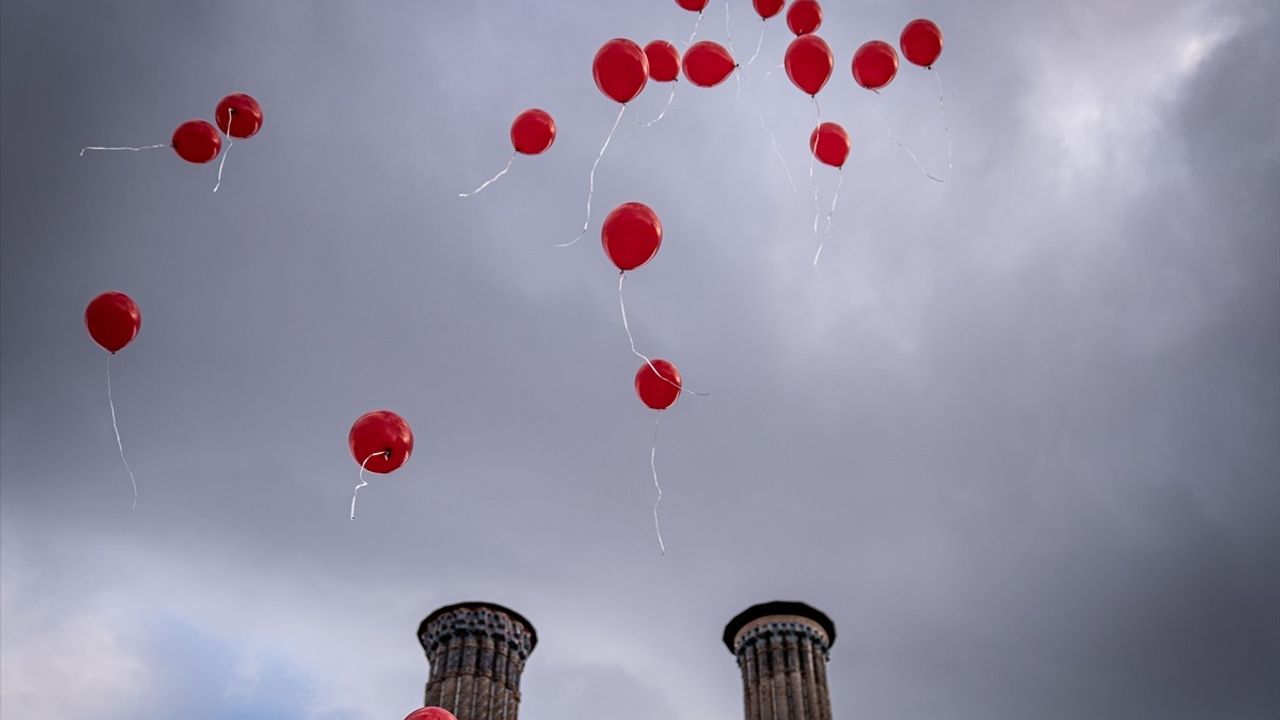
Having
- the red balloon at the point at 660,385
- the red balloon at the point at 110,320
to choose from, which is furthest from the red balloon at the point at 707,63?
the red balloon at the point at 110,320

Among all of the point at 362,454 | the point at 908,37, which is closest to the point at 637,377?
the point at 362,454

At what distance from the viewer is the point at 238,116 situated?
9.70 metres

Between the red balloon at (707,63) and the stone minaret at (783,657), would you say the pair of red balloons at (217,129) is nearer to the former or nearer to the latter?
the red balloon at (707,63)

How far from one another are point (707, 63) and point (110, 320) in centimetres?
620

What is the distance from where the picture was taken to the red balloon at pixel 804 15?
32.5 ft

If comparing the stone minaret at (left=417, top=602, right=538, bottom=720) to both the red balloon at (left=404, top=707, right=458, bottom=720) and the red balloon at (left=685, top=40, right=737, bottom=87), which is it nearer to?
the red balloon at (left=404, top=707, right=458, bottom=720)

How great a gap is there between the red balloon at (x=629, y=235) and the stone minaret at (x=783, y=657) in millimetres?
31157

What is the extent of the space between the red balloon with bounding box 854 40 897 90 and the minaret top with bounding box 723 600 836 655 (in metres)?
31.6

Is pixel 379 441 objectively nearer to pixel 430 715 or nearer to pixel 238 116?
pixel 430 715

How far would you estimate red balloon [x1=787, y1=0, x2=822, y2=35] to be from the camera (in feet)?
32.5

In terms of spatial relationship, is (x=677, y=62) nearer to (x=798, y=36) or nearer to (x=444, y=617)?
(x=798, y=36)

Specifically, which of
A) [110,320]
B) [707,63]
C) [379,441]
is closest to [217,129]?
[110,320]

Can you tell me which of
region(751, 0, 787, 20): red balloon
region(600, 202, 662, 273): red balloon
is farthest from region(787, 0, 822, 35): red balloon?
region(600, 202, 662, 273): red balloon

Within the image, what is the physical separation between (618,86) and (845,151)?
2.81 metres
